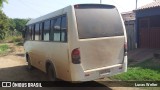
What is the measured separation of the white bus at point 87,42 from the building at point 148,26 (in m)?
9.27

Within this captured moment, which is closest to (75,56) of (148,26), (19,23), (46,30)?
(46,30)

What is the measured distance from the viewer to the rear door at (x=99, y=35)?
7.84m

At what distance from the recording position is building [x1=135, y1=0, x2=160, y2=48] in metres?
17.2

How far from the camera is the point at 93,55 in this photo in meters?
7.94

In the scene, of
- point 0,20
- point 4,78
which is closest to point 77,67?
point 4,78

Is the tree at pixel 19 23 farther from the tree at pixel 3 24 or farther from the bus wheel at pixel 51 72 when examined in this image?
the bus wheel at pixel 51 72

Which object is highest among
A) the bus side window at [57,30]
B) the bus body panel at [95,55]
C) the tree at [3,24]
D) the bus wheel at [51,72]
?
the tree at [3,24]

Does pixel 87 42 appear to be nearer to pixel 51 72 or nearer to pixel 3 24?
pixel 51 72

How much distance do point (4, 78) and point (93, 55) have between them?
5863mm

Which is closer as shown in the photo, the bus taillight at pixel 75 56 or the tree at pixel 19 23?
the bus taillight at pixel 75 56

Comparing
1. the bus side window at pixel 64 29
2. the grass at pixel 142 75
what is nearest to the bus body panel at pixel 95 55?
the bus side window at pixel 64 29

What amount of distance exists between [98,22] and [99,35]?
1.44 feet

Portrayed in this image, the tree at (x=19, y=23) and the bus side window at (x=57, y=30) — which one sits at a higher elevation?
the tree at (x=19, y=23)

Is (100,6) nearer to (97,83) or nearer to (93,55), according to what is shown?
(93,55)
